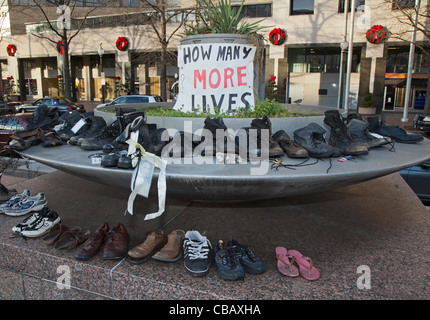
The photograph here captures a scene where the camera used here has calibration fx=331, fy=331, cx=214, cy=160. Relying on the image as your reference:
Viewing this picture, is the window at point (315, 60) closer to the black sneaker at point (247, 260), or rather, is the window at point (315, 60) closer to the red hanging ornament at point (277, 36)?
the red hanging ornament at point (277, 36)

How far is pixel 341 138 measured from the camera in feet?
11.3

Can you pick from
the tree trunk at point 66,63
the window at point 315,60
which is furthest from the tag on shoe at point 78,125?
the window at point 315,60

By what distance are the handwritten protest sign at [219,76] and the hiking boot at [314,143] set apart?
147cm

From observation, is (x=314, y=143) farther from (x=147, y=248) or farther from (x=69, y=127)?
(x=69, y=127)

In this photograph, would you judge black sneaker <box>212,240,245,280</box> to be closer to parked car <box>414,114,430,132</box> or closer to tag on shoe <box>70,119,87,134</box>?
tag on shoe <box>70,119,87,134</box>

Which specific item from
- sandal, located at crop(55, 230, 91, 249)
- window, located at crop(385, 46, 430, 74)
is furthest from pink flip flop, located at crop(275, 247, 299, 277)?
window, located at crop(385, 46, 430, 74)

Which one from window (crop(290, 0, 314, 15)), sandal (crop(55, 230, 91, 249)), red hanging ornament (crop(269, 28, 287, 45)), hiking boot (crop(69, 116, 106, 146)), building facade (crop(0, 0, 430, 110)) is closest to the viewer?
sandal (crop(55, 230, 91, 249))

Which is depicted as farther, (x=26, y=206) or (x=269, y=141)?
(x=26, y=206)

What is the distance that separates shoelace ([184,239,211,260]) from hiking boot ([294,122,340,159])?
4.24ft

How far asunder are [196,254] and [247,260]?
0.40 metres

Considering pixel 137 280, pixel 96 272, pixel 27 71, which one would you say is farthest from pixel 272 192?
pixel 27 71

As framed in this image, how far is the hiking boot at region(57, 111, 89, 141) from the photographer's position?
4.04 metres

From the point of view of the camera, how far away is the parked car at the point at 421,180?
19.7 feet

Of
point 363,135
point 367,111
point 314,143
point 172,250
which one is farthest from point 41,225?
point 367,111
